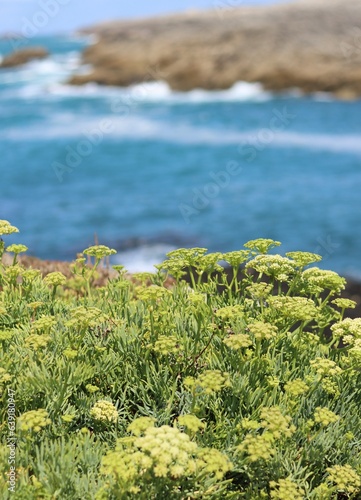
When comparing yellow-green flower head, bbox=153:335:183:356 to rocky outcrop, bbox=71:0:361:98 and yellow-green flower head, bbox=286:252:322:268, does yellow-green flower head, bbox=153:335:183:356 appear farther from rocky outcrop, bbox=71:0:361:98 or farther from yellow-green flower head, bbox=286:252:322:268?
rocky outcrop, bbox=71:0:361:98

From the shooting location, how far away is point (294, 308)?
425 cm

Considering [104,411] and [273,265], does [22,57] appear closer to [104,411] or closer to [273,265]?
[273,265]

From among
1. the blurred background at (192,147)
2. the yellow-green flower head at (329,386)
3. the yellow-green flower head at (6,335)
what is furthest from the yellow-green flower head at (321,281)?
the blurred background at (192,147)

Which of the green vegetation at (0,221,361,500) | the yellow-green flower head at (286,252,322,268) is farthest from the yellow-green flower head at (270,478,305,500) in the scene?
the yellow-green flower head at (286,252,322,268)

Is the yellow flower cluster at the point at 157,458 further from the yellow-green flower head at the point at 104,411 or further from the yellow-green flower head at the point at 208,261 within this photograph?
the yellow-green flower head at the point at 208,261

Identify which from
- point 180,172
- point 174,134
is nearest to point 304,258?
point 180,172

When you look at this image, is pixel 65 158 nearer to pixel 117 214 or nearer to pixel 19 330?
pixel 117 214

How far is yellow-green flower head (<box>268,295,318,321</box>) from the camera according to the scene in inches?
163

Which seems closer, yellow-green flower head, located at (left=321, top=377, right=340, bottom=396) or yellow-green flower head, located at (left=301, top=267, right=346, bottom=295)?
yellow-green flower head, located at (left=321, top=377, right=340, bottom=396)

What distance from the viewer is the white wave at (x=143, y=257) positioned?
646 inches

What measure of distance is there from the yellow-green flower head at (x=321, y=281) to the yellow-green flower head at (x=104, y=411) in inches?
67.2

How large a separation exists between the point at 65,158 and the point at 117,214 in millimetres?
10931

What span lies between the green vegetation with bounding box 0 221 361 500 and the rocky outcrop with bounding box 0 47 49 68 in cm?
7566

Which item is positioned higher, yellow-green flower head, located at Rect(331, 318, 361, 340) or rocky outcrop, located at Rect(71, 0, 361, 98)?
rocky outcrop, located at Rect(71, 0, 361, 98)
